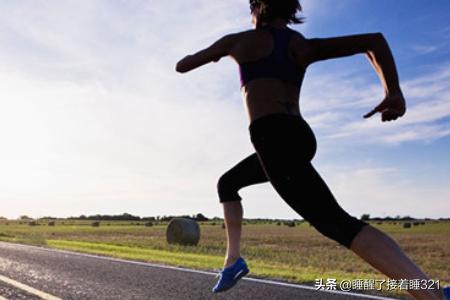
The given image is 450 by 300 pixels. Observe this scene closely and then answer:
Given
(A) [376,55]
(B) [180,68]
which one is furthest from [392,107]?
(B) [180,68]

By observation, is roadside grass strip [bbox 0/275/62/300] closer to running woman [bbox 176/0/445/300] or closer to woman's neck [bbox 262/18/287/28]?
running woman [bbox 176/0/445/300]

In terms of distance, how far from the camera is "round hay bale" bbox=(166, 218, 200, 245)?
26.7 m

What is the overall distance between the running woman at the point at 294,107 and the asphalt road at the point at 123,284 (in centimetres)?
360

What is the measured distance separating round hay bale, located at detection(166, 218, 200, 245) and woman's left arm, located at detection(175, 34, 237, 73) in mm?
24369

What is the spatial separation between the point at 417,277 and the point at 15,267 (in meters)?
8.16

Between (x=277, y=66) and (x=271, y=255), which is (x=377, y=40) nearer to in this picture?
(x=277, y=66)

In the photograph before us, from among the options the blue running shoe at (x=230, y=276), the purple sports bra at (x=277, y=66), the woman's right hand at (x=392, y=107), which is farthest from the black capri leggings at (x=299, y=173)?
the blue running shoe at (x=230, y=276)

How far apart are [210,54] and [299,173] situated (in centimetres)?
84

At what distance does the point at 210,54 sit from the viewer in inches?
108

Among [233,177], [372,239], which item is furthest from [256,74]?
[372,239]

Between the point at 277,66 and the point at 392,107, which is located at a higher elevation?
the point at 277,66

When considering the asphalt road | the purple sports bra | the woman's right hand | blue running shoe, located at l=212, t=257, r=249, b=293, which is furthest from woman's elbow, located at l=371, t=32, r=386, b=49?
the asphalt road

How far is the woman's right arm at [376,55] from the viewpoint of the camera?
7.64 ft

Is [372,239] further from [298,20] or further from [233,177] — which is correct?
[298,20]
